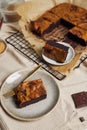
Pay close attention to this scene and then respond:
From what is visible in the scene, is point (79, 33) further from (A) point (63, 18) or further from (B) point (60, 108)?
(B) point (60, 108)

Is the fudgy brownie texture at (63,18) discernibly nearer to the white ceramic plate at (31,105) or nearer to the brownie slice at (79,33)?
the brownie slice at (79,33)

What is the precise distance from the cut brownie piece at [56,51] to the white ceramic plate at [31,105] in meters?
0.09

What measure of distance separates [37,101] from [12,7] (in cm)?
52

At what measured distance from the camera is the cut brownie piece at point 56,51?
937 mm

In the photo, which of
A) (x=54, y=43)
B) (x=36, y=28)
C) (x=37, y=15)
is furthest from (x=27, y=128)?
(x=37, y=15)

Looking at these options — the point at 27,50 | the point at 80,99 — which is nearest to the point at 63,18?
the point at 27,50

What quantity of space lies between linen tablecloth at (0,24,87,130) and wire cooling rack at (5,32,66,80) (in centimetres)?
2

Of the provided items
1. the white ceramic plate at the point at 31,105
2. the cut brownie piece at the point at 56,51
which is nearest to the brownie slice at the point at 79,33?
the cut brownie piece at the point at 56,51

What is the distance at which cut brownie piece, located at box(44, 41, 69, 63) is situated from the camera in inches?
36.9

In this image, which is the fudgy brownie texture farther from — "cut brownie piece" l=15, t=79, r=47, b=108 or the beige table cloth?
"cut brownie piece" l=15, t=79, r=47, b=108

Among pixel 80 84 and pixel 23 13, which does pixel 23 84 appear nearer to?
pixel 80 84

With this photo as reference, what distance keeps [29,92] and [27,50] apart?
0.26 meters

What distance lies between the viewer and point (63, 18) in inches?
45.9

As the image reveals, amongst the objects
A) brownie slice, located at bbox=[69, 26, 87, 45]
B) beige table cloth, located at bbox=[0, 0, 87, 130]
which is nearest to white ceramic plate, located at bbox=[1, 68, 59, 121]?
beige table cloth, located at bbox=[0, 0, 87, 130]
